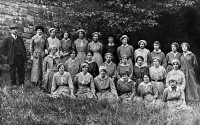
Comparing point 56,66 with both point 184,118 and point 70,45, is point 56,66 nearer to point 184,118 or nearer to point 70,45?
point 70,45

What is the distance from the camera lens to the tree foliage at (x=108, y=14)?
40.1 ft

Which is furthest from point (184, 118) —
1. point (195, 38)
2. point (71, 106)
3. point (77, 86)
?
point (195, 38)

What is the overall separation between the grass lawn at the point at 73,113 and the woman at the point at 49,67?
54.5 inches

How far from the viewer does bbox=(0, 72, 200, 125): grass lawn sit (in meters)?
7.18

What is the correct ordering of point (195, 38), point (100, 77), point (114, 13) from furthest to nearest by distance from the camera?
1. point (195, 38)
2. point (114, 13)
3. point (100, 77)

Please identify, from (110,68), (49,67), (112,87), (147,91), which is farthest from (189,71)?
(49,67)

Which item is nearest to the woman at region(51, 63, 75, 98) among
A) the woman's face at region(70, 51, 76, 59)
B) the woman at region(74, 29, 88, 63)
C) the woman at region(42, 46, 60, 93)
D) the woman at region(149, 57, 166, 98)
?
the woman at region(42, 46, 60, 93)

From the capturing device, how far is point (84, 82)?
9.64 metres

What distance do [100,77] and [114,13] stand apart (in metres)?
3.36

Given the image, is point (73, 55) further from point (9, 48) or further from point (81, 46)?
point (9, 48)

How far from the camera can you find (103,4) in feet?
41.7

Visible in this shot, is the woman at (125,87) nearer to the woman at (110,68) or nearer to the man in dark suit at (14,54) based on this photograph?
the woman at (110,68)

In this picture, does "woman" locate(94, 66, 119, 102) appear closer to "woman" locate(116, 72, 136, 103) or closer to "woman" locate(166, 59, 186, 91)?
"woman" locate(116, 72, 136, 103)

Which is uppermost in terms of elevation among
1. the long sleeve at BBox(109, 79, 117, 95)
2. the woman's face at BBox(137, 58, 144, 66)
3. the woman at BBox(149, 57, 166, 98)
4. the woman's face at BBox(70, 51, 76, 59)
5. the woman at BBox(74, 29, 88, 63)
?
the woman at BBox(74, 29, 88, 63)
